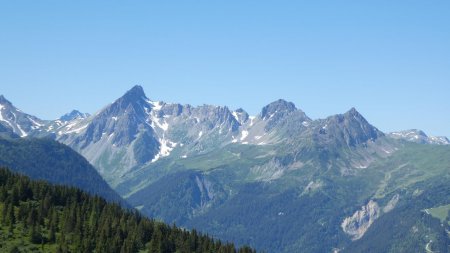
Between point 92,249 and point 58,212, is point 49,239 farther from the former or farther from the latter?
point 58,212

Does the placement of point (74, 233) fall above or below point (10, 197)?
below

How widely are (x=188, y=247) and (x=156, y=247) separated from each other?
41.2 ft

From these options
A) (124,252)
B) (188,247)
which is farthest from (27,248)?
(188,247)

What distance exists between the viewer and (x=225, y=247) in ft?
653

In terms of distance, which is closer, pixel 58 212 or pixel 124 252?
pixel 124 252

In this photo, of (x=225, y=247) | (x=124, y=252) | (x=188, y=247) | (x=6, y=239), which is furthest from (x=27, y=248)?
(x=225, y=247)

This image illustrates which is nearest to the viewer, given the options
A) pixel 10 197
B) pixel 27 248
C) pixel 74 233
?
pixel 27 248

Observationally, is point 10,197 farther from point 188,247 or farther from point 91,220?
point 188,247

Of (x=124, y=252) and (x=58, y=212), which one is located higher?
(x=58, y=212)

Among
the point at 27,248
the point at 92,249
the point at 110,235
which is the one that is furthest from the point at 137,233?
the point at 27,248

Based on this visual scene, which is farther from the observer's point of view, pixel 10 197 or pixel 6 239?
pixel 10 197

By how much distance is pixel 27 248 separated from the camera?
16588cm

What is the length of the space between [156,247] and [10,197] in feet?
154

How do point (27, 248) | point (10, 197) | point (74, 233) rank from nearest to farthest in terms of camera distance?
point (27, 248) < point (74, 233) < point (10, 197)
